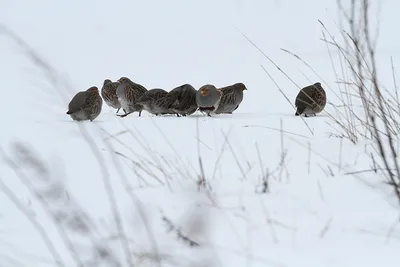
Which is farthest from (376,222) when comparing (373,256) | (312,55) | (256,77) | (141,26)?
(141,26)

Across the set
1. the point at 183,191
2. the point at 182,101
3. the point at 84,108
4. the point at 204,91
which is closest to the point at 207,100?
the point at 204,91

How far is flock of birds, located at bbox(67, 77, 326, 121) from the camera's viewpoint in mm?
8773

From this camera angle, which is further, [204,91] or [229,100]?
[229,100]

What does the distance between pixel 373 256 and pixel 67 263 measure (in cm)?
121

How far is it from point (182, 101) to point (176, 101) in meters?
0.08

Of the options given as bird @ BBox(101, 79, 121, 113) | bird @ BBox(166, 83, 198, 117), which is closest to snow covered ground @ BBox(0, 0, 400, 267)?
bird @ BBox(101, 79, 121, 113)

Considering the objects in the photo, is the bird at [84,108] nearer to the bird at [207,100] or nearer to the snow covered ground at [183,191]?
the snow covered ground at [183,191]

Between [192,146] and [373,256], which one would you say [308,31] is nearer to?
[192,146]

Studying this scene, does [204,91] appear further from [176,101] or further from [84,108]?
[84,108]

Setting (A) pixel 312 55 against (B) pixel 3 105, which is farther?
(A) pixel 312 55

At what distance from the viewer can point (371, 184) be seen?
3.65 m

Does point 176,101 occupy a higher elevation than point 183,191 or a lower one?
higher

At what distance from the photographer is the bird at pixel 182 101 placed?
29.8 ft

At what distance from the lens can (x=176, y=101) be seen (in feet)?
29.9
